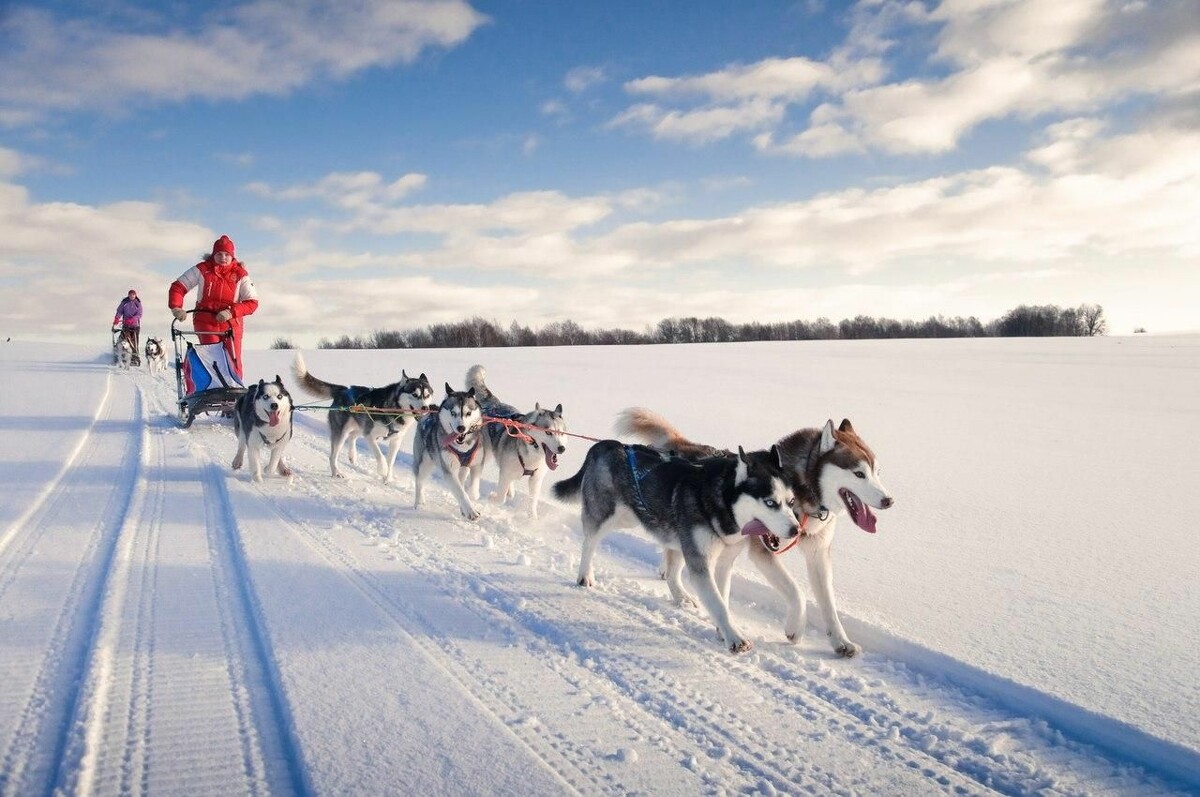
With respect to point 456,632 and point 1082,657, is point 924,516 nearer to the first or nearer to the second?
point 1082,657

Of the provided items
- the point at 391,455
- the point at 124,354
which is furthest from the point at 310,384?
the point at 124,354

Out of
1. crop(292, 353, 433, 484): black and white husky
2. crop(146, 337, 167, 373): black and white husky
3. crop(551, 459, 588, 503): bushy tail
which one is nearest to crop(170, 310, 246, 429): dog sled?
crop(292, 353, 433, 484): black and white husky

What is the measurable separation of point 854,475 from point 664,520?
1.05 meters

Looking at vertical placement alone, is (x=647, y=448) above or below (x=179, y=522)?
above

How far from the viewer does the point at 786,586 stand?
356cm

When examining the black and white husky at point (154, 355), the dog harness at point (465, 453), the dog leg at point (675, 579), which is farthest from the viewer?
the black and white husky at point (154, 355)

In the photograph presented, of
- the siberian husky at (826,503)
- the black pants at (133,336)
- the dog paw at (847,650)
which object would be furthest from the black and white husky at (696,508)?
the black pants at (133,336)

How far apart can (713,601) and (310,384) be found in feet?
21.3

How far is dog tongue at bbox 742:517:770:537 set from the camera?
341cm

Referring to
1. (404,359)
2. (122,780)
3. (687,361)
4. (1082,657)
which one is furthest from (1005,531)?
(404,359)

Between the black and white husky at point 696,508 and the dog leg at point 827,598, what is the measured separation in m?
0.21

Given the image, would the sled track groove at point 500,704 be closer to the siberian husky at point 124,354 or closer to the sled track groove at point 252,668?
the sled track groove at point 252,668

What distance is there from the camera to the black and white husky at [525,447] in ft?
19.3

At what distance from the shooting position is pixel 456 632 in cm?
340
